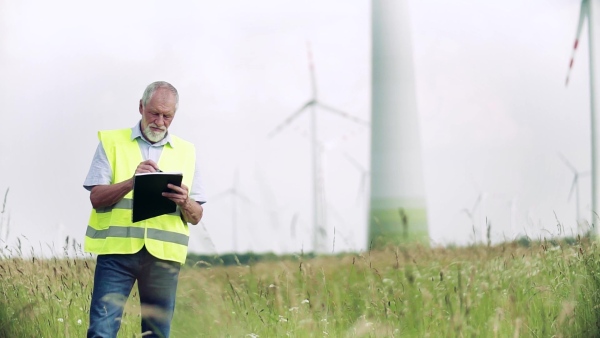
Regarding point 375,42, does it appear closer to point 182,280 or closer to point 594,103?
point 594,103

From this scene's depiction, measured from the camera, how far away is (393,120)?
9219 mm

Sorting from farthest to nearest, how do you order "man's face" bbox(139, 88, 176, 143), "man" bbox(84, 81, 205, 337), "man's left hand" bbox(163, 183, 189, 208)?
"man's face" bbox(139, 88, 176, 143) < "man" bbox(84, 81, 205, 337) < "man's left hand" bbox(163, 183, 189, 208)

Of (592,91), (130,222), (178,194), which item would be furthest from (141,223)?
(592,91)

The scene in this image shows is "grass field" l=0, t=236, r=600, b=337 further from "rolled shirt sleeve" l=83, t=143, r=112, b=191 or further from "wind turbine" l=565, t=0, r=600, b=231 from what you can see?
"rolled shirt sleeve" l=83, t=143, r=112, b=191

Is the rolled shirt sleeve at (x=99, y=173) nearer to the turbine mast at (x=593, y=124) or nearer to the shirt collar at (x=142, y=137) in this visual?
the shirt collar at (x=142, y=137)

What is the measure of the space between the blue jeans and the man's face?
721 millimetres

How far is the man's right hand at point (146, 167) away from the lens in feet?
14.9

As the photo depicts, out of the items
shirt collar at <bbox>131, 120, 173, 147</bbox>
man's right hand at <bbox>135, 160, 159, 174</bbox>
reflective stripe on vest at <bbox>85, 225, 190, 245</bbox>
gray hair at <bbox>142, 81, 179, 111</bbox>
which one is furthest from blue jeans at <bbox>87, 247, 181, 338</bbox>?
gray hair at <bbox>142, 81, 179, 111</bbox>

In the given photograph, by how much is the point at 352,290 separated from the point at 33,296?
2766 millimetres

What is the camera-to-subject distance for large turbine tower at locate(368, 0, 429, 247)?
29.1 ft

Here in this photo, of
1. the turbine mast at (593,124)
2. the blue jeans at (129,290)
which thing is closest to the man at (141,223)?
the blue jeans at (129,290)

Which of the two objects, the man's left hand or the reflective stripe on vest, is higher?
the man's left hand

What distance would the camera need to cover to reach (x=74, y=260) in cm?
727

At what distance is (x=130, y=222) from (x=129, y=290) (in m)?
0.41
